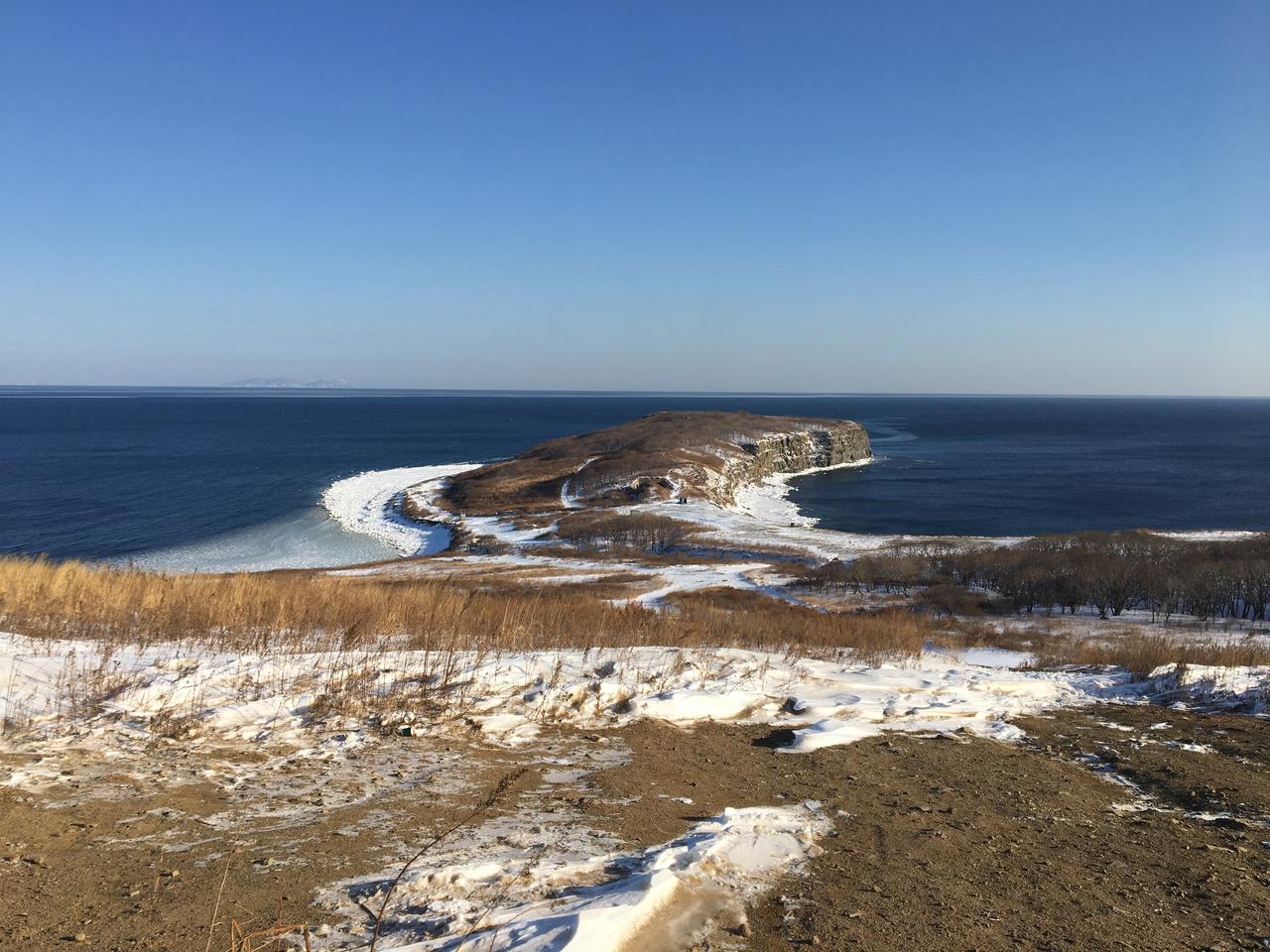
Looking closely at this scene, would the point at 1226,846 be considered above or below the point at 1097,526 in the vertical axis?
above

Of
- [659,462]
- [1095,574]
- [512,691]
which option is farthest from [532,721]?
[659,462]

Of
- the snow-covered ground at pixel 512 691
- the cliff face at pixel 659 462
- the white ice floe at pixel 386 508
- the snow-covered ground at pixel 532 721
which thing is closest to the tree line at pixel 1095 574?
the snow-covered ground at pixel 532 721

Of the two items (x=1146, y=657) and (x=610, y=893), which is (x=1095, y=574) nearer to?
(x=1146, y=657)

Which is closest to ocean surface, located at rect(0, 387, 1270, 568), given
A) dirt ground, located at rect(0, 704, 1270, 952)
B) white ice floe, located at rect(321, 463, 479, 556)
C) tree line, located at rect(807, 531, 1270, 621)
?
white ice floe, located at rect(321, 463, 479, 556)

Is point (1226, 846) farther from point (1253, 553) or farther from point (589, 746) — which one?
point (1253, 553)

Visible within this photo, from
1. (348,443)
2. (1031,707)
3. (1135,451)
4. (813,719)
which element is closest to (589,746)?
(813,719)
